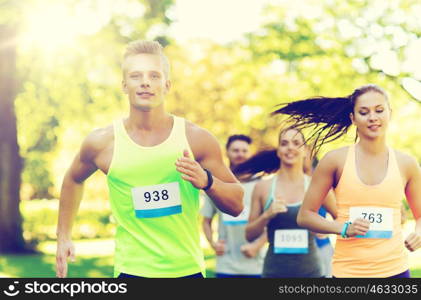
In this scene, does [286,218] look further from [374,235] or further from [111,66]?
[111,66]

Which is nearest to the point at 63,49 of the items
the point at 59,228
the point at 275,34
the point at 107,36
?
the point at 107,36

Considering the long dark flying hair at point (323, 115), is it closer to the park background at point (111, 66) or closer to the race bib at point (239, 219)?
the race bib at point (239, 219)

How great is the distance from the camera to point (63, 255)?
4.55m

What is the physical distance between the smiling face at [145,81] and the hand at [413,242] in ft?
5.33

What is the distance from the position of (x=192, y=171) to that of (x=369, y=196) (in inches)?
46.2

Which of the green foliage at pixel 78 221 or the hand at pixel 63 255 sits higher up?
the green foliage at pixel 78 221

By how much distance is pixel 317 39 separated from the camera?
16.6 metres

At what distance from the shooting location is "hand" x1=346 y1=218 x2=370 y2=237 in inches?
174

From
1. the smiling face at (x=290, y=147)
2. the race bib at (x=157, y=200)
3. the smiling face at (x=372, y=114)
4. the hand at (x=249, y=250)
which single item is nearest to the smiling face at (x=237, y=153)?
the hand at (x=249, y=250)

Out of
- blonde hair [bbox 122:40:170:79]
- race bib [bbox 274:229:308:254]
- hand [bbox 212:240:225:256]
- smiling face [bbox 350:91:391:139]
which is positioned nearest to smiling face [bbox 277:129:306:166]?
race bib [bbox 274:229:308:254]

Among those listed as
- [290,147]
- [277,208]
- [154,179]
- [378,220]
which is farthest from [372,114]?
[290,147]

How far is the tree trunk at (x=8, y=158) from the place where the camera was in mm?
18547

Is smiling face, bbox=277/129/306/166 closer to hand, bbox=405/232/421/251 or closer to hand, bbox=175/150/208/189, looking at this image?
hand, bbox=405/232/421/251

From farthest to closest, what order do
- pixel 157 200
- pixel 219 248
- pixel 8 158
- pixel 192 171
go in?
pixel 8 158, pixel 219 248, pixel 157 200, pixel 192 171
